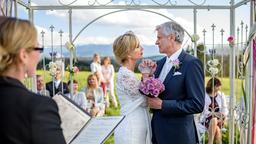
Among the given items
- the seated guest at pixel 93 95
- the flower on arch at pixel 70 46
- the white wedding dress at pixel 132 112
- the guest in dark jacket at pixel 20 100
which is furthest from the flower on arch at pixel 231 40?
the guest in dark jacket at pixel 20 100

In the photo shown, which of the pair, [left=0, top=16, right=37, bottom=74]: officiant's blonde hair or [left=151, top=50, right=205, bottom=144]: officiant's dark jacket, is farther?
[left=151, top=50, right=205, bottom=144]: officiant's dark jacket

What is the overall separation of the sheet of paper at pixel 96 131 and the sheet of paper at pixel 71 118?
0.06 meters

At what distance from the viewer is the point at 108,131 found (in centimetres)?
209

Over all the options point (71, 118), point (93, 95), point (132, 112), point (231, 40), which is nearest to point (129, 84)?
point (132, 112)

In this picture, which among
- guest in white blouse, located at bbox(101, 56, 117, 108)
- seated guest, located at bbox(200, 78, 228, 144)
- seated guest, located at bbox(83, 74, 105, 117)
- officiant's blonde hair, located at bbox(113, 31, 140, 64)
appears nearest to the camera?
officiant's blonde hair, located at bbox(113, 31, 140, 64)

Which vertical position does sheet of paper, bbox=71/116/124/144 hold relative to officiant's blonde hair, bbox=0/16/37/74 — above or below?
below

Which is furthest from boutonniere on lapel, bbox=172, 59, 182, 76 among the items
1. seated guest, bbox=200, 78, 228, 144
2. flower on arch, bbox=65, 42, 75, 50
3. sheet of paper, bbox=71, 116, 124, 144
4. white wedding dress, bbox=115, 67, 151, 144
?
seated guest, bbox=200, 78, 228, 144

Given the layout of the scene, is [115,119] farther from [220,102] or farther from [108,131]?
[220,102]

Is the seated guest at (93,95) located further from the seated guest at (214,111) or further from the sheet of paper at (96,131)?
the sheet of paper at (96,131)

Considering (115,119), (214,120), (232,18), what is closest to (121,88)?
(115,119)

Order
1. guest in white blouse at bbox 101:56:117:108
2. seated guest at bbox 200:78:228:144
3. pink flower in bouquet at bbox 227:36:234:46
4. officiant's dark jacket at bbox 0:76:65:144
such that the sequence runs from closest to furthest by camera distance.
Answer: officiant's dark jacket at bbox 0:76:65:144 < pink flower in bouquet at bbox 227:36:234:46 < seated guest at bbox 200:78:228:144 < guest in white blouse at bbox 101:56:117:108

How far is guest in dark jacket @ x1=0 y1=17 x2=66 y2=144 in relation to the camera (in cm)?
141

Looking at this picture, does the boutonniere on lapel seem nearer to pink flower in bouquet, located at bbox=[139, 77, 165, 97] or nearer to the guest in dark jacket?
pink flower in bouquet, located at bbox=[139, 77, 165, 97]

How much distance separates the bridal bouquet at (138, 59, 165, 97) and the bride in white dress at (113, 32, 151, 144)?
12 centimetres
